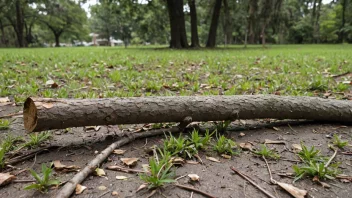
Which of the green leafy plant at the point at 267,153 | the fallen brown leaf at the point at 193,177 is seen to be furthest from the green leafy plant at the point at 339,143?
the fallen brown leaf at the point at 193,177

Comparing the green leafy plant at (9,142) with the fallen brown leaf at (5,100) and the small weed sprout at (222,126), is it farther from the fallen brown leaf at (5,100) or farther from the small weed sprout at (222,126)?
the small weed sprout at (222,126)

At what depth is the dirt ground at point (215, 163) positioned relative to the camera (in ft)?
5.28

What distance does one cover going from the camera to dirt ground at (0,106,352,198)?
1608 mm

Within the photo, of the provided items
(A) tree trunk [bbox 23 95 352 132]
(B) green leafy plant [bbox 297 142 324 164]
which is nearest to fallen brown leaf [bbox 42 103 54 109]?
(A) tree trunk [bbox 23 95 352 132]

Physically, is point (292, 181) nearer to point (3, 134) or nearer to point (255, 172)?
point (255, 172)

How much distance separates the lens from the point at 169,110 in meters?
2.28

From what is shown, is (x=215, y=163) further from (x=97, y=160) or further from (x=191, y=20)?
(x=191, y=20)

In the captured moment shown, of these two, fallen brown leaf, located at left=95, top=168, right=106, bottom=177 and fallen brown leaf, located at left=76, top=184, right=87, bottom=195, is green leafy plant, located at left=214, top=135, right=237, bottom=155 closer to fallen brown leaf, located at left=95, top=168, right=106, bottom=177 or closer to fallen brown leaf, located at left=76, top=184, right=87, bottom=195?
fallen brown leaf, located at left=95, top=168, right=106, bottom=177

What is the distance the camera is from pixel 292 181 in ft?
5.72

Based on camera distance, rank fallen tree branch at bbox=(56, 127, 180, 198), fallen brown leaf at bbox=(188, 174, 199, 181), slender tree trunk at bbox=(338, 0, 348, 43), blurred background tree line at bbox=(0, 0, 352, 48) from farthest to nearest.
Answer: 1. slender tree trunk at bbox=(338, 0, 348, 43)
2. blurred background tree line at bbox=(0, 0, 352, 48)
3. fallen brown leaf at bbox=(188, 174, 199, 181)
4. fallen tree branch at bbox=(56, 127, 180, 198)

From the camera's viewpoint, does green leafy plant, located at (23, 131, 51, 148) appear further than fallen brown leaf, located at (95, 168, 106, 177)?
Yes

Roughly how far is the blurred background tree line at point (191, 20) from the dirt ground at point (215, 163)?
12372 mm

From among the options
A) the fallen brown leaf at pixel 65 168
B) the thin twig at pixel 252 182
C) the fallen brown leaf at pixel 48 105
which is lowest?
the thin twig at pixel 252 182

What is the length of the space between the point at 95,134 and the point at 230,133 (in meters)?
1.29
